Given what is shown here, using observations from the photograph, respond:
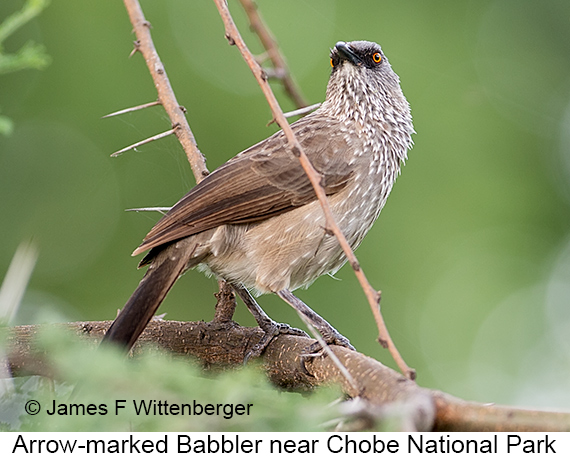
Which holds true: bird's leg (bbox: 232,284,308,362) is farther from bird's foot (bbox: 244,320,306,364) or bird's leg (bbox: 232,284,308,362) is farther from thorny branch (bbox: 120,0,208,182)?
thorny branch (bbox: 120,0,208,182)

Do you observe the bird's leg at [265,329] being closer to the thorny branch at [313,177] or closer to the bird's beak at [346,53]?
the thorny branch at [313,177]

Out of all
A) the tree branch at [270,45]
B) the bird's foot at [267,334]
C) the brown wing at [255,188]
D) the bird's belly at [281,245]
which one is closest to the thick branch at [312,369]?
the bird's foot at [267,334]

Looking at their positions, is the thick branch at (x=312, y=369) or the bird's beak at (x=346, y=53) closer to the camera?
the thick branch at (x=312, y=369)

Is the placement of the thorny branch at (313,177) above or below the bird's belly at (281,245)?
above

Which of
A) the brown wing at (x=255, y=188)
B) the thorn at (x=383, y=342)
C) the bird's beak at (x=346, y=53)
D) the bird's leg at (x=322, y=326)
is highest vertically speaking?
the bird's beak at (x=346, y=53)

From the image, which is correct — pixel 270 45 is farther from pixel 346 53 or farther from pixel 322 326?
pixel 322 326

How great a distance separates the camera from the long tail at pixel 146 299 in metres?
2.62

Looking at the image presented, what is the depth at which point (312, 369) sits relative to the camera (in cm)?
261

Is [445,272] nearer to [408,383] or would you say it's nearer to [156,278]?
[156,278]

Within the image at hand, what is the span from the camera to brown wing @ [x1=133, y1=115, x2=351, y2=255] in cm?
317

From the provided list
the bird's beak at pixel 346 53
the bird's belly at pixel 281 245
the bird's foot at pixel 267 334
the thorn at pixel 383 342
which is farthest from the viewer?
the bird's beak at pixel 346 53

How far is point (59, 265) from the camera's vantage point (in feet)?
19.6

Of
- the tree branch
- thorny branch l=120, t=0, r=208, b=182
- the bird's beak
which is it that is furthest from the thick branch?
the bird's beak

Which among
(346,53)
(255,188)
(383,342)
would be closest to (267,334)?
(255,188)
